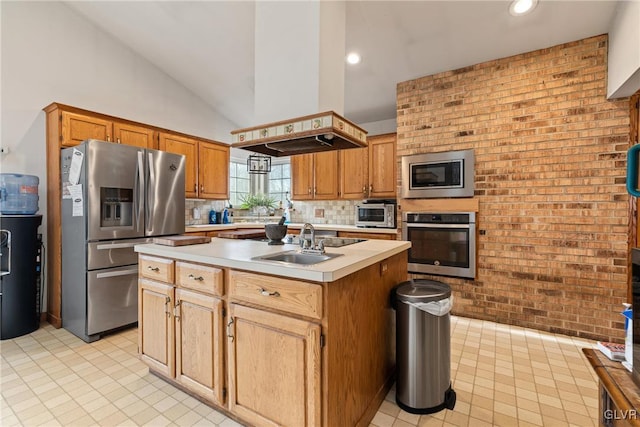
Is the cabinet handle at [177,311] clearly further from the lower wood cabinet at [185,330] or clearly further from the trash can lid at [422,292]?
the trash can lid at [422,292]

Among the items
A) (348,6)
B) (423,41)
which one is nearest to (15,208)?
(348,6)

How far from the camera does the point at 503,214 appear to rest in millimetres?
3035

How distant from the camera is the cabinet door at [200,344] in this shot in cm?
165

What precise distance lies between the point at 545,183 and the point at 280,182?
4027mm

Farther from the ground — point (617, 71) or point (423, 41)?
point (423, 41)

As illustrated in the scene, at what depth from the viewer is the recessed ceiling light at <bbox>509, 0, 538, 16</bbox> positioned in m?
2.38

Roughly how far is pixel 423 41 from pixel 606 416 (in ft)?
10.0

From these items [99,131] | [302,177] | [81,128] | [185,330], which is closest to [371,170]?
→ [302,177]

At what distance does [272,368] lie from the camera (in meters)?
1.44

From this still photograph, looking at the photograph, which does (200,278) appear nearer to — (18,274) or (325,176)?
(18,274)

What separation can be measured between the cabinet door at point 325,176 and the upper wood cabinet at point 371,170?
0.38ft

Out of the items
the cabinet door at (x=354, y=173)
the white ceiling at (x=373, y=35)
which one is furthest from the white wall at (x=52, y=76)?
the cabinet door at (x=354, y=173)

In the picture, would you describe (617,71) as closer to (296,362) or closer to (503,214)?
(503,214)

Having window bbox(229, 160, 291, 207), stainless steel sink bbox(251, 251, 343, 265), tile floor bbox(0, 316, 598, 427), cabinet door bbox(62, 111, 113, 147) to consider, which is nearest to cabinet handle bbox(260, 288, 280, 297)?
stainless steel sink bbox(251, 251, 343, 265)
